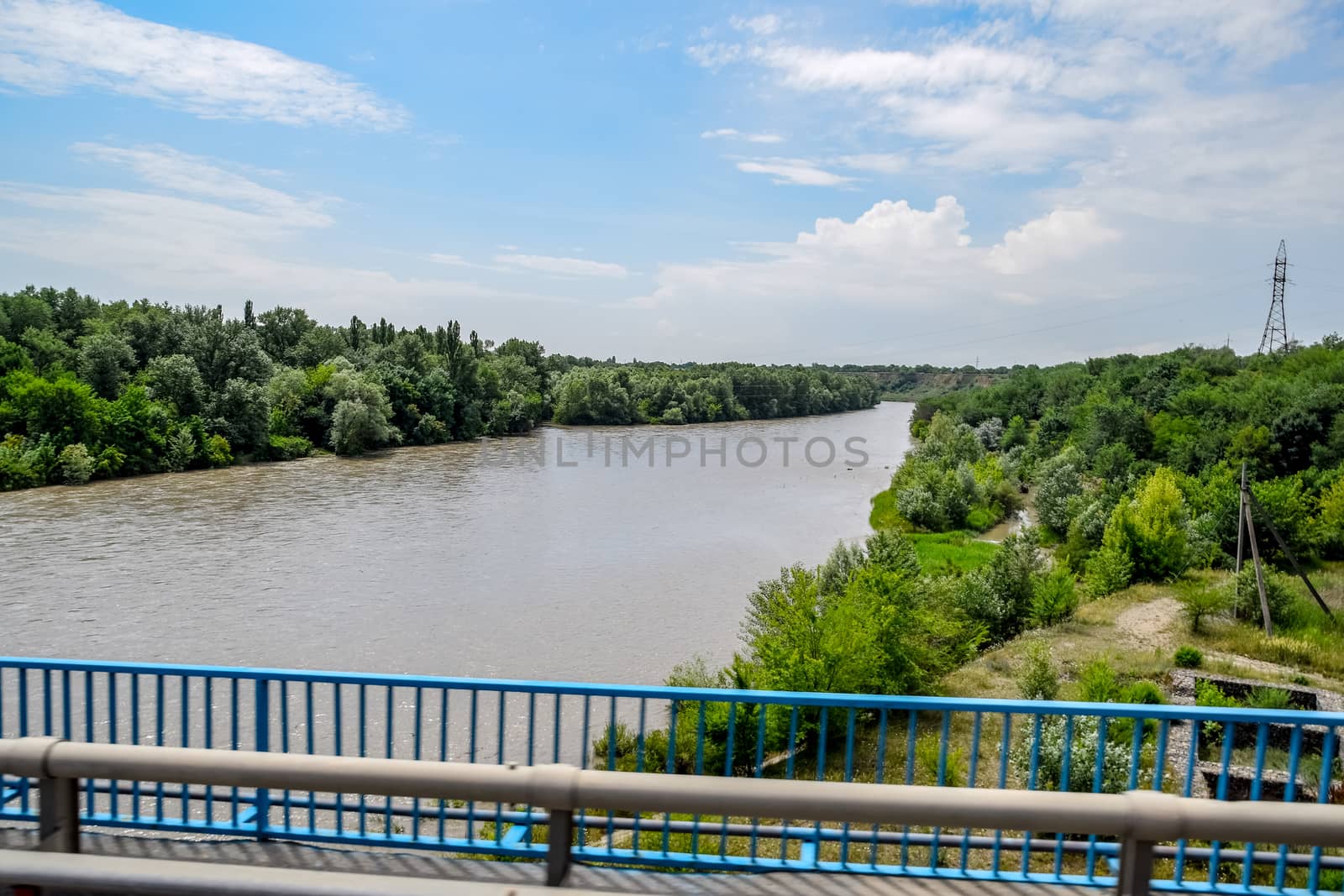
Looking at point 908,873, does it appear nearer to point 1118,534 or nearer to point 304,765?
point 304,765

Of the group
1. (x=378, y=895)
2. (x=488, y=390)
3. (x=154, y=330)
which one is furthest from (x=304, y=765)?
(x=488, y=390)

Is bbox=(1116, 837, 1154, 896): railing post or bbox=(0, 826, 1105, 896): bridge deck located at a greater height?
bbox=(1116, 837, 1154, 896): railing post

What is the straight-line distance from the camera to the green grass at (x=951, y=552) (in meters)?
25.3

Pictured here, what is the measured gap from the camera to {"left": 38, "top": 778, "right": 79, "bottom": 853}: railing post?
3424mm

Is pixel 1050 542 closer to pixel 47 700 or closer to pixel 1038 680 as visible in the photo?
pixel 1038 680

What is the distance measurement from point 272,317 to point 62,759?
3184 inches

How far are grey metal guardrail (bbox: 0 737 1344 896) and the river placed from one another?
13594 millimetres

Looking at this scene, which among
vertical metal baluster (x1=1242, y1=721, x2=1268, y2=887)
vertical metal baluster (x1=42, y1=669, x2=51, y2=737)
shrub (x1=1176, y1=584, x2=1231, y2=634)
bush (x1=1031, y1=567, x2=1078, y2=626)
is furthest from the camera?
bush (x1=1031, y1=567, x2=1078, y2=626)

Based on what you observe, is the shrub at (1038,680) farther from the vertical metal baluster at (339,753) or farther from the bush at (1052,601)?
the vertical metal baluster at (339,753)

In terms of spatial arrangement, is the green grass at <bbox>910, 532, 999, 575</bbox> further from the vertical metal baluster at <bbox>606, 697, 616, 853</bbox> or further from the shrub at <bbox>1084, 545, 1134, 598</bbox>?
the vertical metal baluster at <bbox>606, 697, 616, 853</bbox>

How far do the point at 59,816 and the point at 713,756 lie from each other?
9826mm

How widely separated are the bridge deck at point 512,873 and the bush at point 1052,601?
1760cm

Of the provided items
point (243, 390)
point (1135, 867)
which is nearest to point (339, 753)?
point (1135, 867)

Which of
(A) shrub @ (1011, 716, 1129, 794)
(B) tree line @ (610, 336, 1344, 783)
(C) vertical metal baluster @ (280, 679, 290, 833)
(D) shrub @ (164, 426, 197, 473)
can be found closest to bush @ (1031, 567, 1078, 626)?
(B) tree line @ (610, 336, 1344, 783)
